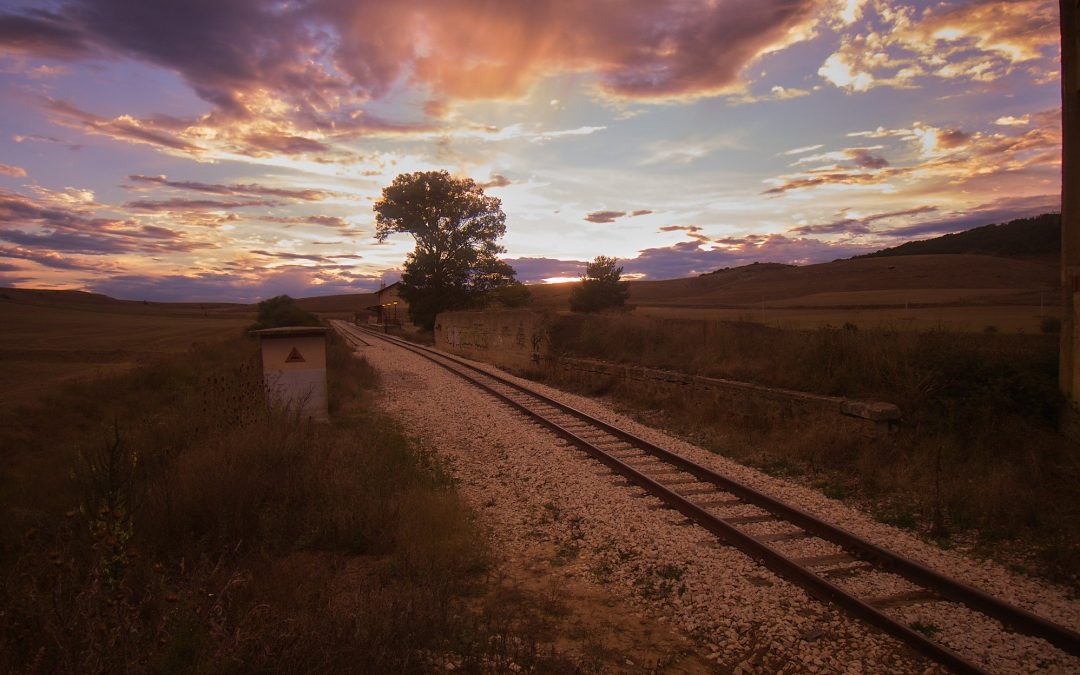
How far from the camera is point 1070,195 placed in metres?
7.77

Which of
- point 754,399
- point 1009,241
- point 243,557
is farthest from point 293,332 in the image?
point 1009,241

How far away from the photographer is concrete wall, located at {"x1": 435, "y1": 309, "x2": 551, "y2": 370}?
20828 millimetres

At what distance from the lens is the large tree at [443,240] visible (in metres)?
41.0

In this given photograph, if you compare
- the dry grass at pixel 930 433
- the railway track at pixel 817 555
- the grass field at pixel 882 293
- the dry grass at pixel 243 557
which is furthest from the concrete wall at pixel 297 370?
the grass field at pixel 882 293

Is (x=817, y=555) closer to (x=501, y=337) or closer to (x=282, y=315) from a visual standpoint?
(x=501, y=337)

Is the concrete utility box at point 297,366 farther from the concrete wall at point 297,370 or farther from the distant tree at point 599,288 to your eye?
the distant tree at point 599,288

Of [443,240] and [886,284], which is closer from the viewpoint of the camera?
[443,240]

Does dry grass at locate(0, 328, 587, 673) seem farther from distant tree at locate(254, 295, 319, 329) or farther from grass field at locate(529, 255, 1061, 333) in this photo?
distant tree at locate(254, 295, 319, 329)

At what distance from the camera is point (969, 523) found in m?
5.83


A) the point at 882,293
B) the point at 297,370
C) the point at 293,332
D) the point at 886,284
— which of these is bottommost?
the point at 297,370

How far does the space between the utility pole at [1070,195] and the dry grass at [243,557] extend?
770 cm

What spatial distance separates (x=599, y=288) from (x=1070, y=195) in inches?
1395

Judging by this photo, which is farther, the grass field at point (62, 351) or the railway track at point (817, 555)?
the grass field at point (62, 351)

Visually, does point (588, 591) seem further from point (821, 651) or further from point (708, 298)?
point (708, 298)
